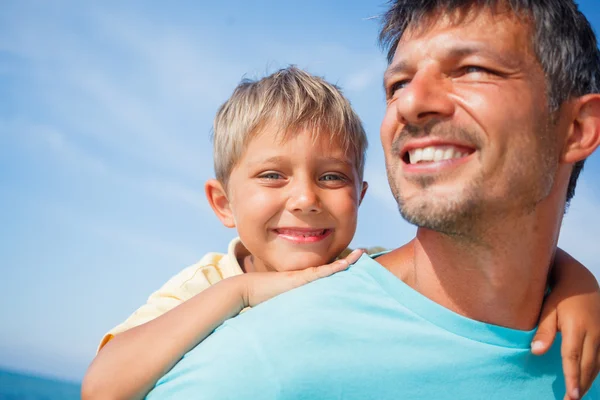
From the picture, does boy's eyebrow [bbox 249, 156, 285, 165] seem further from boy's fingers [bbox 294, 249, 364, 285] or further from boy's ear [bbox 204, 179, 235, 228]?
boy's fingers [bbox 294, 249, 364, 285]

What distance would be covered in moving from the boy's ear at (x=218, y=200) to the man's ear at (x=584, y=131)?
195 cm

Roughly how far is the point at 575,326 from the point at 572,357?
0.13 m

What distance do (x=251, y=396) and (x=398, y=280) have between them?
0.68 metres

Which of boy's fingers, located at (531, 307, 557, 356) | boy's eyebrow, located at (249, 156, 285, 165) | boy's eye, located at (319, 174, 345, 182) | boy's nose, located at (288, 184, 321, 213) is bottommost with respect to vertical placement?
boy's fingers, located at (531, 307, 557, 356)

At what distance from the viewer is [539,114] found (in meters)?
2.30

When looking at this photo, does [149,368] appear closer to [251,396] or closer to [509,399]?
[251,396]

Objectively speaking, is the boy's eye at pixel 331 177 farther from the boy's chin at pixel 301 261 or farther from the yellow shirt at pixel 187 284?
the yellow shirt at pixel 187 284

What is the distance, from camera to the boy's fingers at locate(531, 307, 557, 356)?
2.18 m

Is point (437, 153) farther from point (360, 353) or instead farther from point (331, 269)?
point (360, 353)

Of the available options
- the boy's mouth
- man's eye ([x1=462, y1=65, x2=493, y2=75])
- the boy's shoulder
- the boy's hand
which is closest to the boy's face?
the boy's mouth

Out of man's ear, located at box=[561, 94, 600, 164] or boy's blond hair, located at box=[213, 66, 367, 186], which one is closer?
man's ear, located at box=[561, 94, 600, 164]

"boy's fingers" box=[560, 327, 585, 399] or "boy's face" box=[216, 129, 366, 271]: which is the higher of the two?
"boy's face" box=[216, 129, 366, 271]

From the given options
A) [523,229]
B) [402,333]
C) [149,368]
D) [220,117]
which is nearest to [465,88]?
[523,229]

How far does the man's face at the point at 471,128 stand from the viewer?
2164mm
